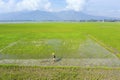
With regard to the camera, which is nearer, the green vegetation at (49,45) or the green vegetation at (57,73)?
the green vegetation at (57,73)

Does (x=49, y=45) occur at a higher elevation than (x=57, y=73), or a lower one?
lower

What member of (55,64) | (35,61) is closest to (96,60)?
(55,64)

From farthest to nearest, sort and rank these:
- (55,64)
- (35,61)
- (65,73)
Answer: (35,61)
(55,64)
(65,73)

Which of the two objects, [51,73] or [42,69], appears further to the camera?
[42,69]

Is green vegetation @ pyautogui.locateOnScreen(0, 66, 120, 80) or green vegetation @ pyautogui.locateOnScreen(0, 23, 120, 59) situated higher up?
green vegetation @ pyautogui.locateOnScreen(0, 66, 120, 80)

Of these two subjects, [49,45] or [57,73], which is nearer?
[57,73]

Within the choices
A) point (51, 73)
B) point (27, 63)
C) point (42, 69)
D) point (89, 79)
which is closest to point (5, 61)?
point (27, 63)

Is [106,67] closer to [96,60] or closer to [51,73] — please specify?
[96,60]

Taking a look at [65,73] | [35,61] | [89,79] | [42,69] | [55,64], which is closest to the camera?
[89,79]

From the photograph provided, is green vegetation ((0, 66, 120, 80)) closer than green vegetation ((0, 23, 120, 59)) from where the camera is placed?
Yes

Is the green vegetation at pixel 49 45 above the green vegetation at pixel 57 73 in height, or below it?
below
